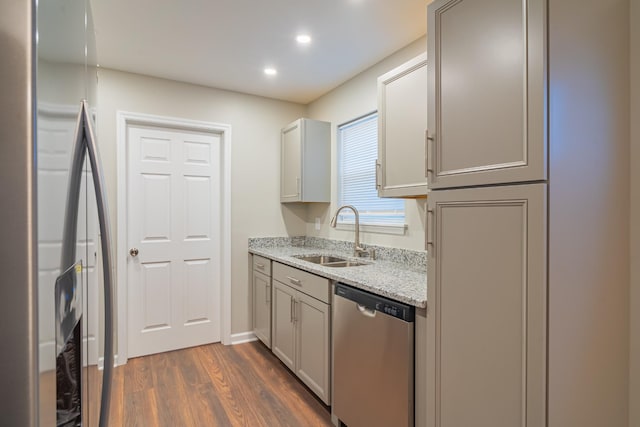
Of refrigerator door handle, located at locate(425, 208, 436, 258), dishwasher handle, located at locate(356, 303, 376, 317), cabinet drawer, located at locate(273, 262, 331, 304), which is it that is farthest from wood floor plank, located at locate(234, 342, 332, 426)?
refrigerator door handle, located at locate(425, 208, 436, 258)

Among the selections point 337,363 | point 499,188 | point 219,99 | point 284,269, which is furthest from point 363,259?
point 219,99

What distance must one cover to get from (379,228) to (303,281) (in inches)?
30.6

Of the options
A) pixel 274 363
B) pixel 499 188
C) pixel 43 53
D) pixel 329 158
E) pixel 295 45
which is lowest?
pixel 274 363

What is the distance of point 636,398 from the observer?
4.21 feet

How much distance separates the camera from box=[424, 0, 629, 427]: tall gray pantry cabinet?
3.53 ft

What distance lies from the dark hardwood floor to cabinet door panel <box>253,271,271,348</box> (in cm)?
19

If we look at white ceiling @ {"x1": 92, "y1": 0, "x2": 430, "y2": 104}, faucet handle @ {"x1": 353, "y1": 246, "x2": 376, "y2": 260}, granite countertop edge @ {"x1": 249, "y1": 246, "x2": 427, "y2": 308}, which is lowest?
granite countertop edge @ {"x1": 249, "y1": 246, "x2": 427, "y2": 308}

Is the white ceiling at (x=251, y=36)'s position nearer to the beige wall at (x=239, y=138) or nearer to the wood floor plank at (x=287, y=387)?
the beige wall at (x=239, y=138)

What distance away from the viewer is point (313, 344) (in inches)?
91.0

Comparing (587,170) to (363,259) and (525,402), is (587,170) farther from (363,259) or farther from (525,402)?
(363,259)

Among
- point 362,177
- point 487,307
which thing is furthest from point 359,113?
point 487,307

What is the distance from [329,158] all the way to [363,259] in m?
→ 1.11

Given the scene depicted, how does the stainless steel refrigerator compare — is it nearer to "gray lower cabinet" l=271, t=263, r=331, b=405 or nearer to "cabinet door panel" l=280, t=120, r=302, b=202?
"gray lower cabinet" l=271, t=263, r=331, b=405

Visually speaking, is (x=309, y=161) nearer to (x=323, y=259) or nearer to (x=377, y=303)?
(x=323, y=259)
